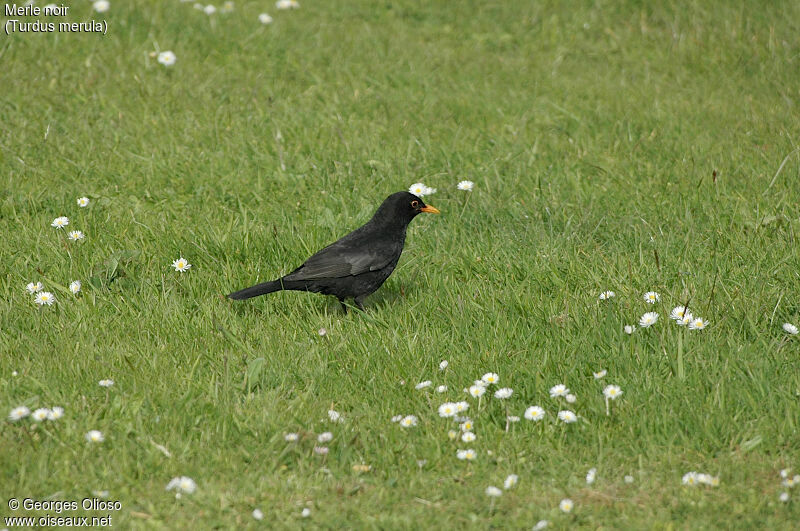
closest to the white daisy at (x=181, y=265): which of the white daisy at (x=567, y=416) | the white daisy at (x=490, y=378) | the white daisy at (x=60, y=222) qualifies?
the white daisy at (x=60, y=222)

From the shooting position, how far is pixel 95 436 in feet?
12.3

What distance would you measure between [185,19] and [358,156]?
3086 mm

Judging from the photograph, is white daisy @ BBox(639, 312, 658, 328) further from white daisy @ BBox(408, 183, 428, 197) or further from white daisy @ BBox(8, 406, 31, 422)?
white daisy @ BBox(8, 406, 31, 422)

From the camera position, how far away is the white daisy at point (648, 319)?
4516 mm

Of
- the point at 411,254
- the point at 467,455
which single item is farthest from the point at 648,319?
the point at 411,254

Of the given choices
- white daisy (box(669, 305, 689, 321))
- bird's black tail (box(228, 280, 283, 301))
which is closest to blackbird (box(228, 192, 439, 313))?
bird's black tail (box(228, 280, 283, 301))

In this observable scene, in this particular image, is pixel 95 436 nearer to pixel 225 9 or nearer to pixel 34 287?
pixel 34 287

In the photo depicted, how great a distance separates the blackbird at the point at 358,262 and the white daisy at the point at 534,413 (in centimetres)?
160

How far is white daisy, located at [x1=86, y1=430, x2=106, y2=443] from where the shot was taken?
376 centimetres

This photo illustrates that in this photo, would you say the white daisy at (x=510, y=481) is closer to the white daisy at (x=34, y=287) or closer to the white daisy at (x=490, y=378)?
the white daisy at (x=490, y=378)

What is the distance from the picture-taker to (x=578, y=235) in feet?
19.2

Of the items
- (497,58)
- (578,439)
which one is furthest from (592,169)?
(578,439)

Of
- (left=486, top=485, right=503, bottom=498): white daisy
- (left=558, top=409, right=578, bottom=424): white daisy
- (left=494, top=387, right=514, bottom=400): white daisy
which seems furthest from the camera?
(left=494, top=387, right=514, bottom=400): white daisy

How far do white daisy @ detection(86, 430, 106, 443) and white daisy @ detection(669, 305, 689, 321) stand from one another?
287 cm
